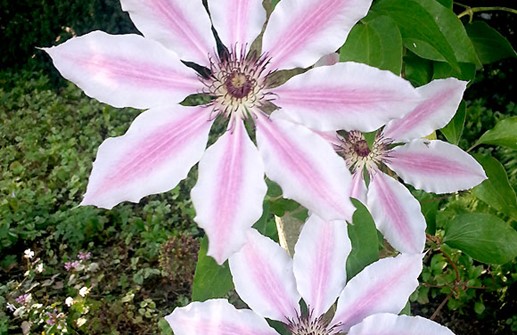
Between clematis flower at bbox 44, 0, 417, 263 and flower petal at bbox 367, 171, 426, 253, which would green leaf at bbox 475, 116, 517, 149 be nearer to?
flower petal at bbox 367, 171, 426, 253

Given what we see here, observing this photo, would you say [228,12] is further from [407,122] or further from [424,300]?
[424,300]

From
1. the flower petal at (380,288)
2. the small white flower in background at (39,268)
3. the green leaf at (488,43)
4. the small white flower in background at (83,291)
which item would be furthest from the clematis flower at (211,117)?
the small white flower in background at (39,268)

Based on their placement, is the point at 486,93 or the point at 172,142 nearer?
the point at 172,142

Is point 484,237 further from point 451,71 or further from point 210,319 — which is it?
point 210,319

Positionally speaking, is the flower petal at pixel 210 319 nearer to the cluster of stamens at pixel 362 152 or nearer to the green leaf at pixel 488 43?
the cluster of stamens at pixel 362 152

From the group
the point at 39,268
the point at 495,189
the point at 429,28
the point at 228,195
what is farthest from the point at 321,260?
the point at 39,268

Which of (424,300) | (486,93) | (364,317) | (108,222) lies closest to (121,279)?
(108,222)
